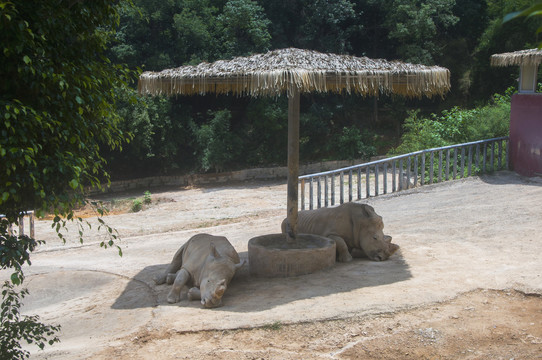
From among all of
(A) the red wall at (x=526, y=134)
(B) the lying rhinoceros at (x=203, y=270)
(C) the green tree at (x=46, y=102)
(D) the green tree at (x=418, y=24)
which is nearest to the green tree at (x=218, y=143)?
(D) the green tree at (x=418, y=24)

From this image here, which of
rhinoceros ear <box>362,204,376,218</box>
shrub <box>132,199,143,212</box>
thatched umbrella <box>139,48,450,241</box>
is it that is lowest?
shrub <box>132,199,143,212</box>

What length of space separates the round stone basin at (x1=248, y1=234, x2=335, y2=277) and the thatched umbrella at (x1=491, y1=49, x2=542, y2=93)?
799 cm

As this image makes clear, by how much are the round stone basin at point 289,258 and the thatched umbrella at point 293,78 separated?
1.37 feet

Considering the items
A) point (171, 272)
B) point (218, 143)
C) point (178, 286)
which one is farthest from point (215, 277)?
point (218, 143)

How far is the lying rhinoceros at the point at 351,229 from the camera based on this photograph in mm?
8320

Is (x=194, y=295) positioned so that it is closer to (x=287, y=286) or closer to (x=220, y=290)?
(x=220, y=290)

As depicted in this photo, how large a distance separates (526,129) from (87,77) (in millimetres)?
11808

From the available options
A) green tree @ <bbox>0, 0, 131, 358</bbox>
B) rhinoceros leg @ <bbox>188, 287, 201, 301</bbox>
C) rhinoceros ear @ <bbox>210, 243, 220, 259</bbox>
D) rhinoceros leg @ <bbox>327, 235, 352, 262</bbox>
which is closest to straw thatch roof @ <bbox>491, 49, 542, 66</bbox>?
rhinoceros leg @ <bbox>327, 235, 352, 262</bbox>

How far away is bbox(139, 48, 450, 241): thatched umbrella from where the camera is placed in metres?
7.43

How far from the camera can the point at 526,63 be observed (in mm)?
13211

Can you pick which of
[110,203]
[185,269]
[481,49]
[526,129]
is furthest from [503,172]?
[110,203]

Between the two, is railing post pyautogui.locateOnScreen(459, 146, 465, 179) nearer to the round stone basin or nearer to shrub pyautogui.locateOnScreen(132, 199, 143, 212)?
the round stone basin

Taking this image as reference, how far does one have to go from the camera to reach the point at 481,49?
23734 mm

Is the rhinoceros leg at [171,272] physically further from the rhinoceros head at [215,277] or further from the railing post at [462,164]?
the railing post at [462,164]
